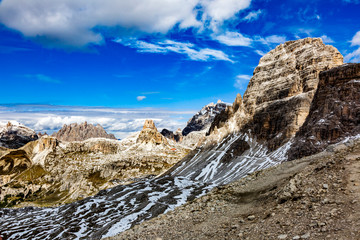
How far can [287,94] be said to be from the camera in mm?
184750

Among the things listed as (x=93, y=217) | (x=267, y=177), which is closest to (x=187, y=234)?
(x=267, y=177)

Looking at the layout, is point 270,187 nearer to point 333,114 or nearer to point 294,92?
point 333,114

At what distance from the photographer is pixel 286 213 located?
1970 cm

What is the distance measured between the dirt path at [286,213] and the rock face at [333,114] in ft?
375

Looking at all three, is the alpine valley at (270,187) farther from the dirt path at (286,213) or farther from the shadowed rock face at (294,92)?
the shadowed rock face at (294,92)

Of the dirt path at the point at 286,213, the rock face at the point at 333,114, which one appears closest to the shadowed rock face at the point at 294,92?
the rock face at the point at 333,114

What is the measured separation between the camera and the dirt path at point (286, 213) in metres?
16.4

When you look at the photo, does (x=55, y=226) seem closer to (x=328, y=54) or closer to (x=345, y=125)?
(x=345, y=125)

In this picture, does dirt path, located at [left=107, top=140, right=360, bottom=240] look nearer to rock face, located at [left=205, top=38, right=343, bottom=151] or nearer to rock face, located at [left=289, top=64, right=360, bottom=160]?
rock face, located at [left=289, top=64, right=360, bottom=160]

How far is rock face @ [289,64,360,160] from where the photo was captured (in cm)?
12631

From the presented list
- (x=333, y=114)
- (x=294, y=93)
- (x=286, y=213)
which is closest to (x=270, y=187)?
(x=286, y=213)

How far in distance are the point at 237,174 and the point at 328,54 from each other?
111m

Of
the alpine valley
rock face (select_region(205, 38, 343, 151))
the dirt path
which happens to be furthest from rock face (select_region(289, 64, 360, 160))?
the dirt path

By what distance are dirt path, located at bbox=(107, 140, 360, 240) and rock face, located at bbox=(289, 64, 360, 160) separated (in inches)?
4498
